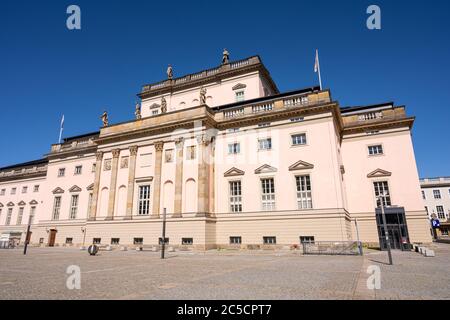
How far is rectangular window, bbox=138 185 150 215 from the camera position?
32.3m

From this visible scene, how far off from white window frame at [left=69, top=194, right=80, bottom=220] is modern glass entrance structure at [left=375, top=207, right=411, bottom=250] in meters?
37.8

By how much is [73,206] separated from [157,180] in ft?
55.2

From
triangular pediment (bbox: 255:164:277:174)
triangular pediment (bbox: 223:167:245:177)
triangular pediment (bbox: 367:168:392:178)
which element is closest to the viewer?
triangular pediment (bbox: 255:164:277:174)

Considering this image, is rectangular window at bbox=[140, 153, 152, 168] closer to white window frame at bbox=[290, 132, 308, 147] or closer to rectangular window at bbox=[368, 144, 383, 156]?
white window frame at bbox=[290, 132, 308, 147]

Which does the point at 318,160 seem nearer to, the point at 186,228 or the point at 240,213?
the point at 240,213

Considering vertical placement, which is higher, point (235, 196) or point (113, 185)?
point (113, 185)

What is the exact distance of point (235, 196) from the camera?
1193 inches

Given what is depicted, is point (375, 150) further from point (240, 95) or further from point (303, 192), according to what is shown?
point (240, 95)

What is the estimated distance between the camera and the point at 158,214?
3059 cm

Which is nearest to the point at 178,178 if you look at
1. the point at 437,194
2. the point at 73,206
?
the point at 73,206

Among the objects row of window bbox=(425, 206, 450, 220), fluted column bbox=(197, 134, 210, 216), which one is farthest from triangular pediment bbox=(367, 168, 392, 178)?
row of window bbox=(425, 206, 450, 220)

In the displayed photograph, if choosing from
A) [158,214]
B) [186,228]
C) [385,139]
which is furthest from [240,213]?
Answer: [385,139]
